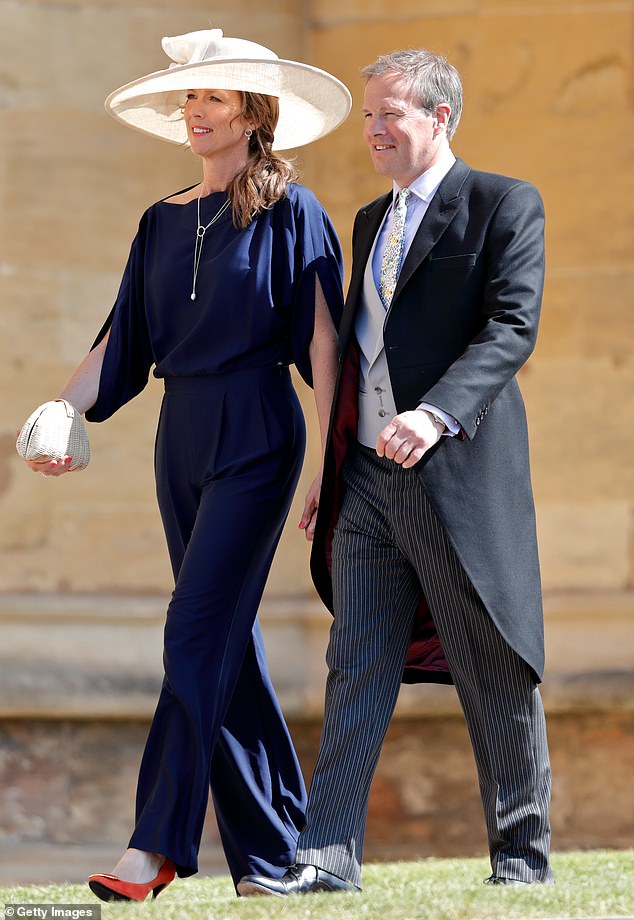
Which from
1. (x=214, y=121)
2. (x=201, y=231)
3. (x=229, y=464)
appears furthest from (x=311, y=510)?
(x=214, y=121)

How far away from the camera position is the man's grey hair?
A: 135 inches

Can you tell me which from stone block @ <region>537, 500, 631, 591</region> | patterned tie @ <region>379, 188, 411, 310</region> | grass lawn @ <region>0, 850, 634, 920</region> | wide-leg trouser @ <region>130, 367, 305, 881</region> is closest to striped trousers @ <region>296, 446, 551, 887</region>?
grass lawn @ <region>0, 850, 634, 920</region>

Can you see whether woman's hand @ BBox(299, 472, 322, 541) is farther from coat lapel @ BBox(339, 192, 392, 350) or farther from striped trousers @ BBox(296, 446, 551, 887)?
coat lapel @ BBox(339, 192, 392, 350)

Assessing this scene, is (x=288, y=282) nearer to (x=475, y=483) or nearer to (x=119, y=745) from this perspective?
(x=475, y=483)

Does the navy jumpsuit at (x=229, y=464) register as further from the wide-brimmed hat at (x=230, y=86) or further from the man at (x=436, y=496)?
the wide-brimmed hat at (x=230, y=86)

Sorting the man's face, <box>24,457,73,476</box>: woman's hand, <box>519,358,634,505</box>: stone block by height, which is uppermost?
the man's face

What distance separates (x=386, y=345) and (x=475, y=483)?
38 centimetres

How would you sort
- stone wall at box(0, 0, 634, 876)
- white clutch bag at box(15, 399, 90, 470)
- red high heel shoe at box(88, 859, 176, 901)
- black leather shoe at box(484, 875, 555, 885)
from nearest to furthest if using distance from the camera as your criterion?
red high heel shoe at box(88, 859, 176, 901), black leather shoe at box(484, 875, 555, 885), white clutch bag at box(15, 399, 90, 470), stone wall at box(0, 0, 634, 876)

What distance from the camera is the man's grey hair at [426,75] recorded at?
3424 mm

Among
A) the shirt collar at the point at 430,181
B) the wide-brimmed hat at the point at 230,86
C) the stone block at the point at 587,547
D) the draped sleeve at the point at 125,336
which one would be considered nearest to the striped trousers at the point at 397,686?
A: the shirt collar at the point at 430,181

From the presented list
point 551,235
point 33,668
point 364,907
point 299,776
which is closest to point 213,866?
point 33,668

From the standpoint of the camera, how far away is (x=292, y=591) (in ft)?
21.1

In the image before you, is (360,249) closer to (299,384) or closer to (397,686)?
(397,686)

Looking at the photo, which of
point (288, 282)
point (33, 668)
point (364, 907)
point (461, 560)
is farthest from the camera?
point (33, 668)
